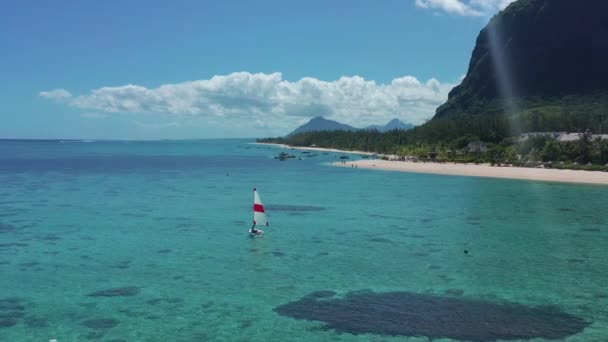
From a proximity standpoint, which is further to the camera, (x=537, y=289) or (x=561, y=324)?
(x=537, y=289)

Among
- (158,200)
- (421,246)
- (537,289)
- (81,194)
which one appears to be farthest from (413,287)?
(81,194)

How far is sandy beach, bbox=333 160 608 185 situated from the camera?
131750mm

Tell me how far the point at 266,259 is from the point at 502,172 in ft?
388

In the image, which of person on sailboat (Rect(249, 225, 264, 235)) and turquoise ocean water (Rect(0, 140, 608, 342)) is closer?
turquoise ocean water (Rect(0, 140, 608, 342))

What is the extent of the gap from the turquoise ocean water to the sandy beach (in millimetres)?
29316

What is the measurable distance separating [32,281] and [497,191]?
94031 mm

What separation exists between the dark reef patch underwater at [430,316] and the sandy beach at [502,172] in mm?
102302

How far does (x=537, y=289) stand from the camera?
41969 millimetres

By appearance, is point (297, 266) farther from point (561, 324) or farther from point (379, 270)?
point (561, 324)

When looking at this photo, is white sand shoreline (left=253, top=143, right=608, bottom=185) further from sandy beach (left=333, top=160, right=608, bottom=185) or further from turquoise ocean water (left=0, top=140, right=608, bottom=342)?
turquoise ocean water (left=0, top=140, right=608, bottom=342)

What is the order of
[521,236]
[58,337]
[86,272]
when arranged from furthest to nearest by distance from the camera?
1. [521,236]
2. [86,272]
3. [58,337]

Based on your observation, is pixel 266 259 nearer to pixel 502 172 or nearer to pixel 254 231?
pixel 254 231

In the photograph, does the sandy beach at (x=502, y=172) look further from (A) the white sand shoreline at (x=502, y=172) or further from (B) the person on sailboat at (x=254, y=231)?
(B) the person on sailboat at (x=254, y=231)

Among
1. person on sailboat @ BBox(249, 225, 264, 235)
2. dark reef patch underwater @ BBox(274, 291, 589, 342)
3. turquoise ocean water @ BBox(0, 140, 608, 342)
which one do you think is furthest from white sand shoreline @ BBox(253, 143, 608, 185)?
dark reef patch underwater @ BBox(274, 291, 589, 342)
